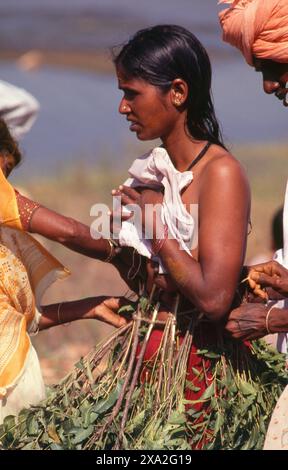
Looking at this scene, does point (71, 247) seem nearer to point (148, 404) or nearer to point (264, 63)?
point (148, 404)

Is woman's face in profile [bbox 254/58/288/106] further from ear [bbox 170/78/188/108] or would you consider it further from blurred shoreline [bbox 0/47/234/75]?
blurred shoreline [bbox 0/47/234/75]

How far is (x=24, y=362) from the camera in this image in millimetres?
5168

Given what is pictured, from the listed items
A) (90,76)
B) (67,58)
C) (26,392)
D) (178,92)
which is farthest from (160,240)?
(90,76)

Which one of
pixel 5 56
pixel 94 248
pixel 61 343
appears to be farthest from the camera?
pixel 5 56

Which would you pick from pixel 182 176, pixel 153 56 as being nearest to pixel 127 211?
pixel 182 176

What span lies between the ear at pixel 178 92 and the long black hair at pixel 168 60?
2 centimetres

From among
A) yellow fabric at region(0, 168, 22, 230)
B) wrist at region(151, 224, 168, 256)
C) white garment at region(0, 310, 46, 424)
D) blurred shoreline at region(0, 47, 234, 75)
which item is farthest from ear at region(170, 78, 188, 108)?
blurred shoreline at region(0, 47, 234, 75)

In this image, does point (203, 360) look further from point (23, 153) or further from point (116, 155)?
point (116, 155)

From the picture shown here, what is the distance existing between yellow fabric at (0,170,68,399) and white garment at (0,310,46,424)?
0.12 feet

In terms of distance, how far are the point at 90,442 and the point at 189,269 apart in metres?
0.83

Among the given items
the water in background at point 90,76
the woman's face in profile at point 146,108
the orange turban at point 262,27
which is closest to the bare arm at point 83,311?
the woman's face in profile at point 146,108

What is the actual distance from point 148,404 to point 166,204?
81cm

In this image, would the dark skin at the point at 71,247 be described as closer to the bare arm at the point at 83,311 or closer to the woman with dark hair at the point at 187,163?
the bare arm at the point at 83,311

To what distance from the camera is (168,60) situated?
475 centimetres
